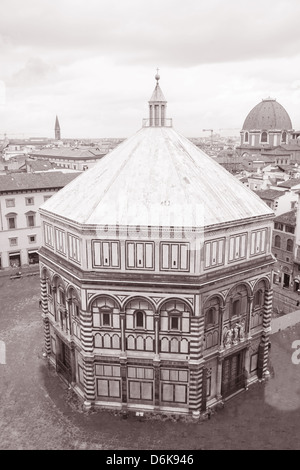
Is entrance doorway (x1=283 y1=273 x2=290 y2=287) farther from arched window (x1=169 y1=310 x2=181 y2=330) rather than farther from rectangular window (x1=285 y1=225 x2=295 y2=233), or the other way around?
arched window (x1=169 y1=310 x2=181 y2=330)

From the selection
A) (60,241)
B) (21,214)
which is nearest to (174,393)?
(60,241)

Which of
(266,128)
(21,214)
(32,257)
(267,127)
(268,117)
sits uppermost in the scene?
(268,117)

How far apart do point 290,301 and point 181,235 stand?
27.3 m

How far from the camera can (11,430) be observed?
27578 mm

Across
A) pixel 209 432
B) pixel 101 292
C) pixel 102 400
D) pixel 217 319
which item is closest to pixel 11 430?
pixel 102 400

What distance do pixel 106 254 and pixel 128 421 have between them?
11413 millimetres

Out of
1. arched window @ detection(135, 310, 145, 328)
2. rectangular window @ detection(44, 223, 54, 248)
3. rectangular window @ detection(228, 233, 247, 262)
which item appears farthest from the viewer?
rectangular window @ detection(44, 223, 54, 248)

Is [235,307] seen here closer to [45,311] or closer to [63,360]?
[63,360]

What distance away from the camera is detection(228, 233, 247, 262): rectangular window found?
28.3 meters

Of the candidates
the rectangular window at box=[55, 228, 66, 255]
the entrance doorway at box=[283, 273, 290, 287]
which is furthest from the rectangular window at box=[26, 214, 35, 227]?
the entrance doorway at box=[283, 273, 290, 287]

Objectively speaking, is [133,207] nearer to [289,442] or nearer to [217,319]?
[217,319]

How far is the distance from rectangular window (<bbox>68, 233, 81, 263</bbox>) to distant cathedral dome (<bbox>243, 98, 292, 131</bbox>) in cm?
15186

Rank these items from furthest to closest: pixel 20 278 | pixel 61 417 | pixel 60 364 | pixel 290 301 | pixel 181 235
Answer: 1. pixel 20 278
2. pixel 290 301
3. pixel 60 364
4. pixel 61 417
5. pixel 181 235

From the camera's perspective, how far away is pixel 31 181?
192 feet
